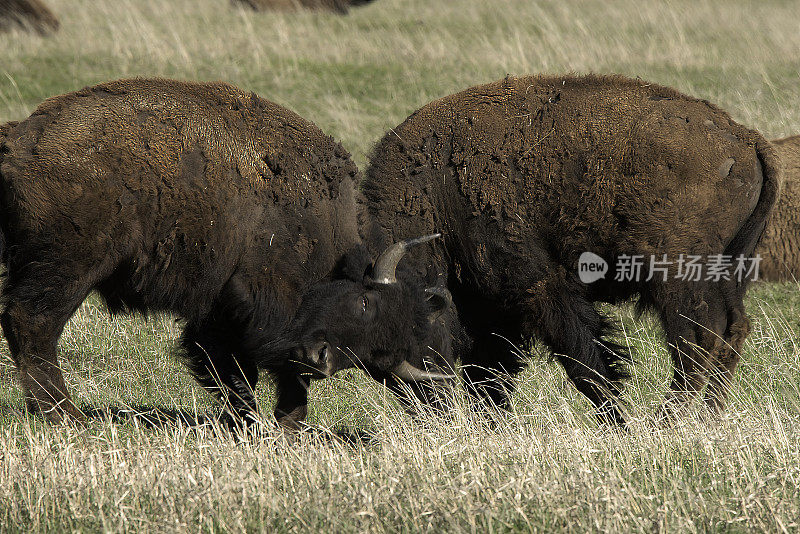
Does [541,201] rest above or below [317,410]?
above

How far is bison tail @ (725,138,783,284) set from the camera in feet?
17.7

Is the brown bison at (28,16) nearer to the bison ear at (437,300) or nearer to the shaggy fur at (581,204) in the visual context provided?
the shaggy fur at (581,204)

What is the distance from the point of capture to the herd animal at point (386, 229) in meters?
4.84

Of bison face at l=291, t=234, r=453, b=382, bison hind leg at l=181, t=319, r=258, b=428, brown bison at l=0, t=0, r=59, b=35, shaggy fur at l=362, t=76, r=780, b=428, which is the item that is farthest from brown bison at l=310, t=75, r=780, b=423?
brown bison at l=0, t=0, r=59, b=35

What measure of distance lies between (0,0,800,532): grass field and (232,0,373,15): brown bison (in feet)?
10.3

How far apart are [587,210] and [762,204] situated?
1.06 meters

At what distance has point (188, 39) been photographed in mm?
14328

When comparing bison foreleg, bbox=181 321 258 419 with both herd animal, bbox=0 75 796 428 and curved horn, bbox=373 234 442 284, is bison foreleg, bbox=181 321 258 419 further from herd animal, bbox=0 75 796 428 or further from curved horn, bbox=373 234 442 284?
curved horn, bbox=373 234 442 284

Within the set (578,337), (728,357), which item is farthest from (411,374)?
(728,357)

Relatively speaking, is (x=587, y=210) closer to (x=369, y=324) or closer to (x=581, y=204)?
(x=581, y=204)

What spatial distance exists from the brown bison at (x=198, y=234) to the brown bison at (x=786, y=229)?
4402mm

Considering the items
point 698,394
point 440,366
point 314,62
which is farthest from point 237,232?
point 314,62

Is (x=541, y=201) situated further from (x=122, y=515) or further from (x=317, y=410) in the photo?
(x=122, y=515)

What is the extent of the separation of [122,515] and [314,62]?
11.3m
